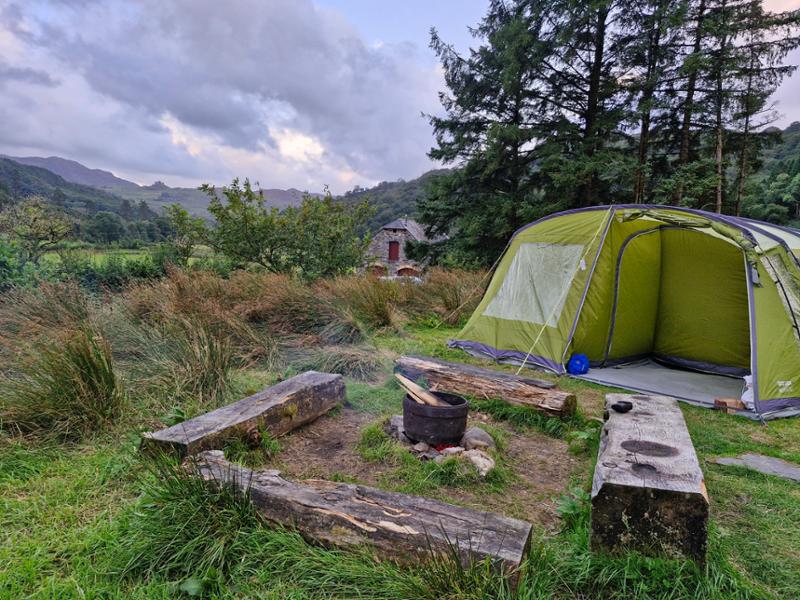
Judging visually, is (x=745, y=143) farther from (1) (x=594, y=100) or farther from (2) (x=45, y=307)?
(2) (x=45, y=307)

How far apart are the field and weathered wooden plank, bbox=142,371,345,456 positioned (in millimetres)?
106

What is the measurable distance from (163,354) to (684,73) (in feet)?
41.1

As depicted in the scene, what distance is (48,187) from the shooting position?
26.5 m

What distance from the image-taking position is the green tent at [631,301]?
180 inches

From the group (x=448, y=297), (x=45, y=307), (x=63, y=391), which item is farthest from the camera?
(x=448, y=297)

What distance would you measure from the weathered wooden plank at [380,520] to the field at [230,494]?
57 millimetres

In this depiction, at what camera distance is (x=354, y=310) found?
20.7ft

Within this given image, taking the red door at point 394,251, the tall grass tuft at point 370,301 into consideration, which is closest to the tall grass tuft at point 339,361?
the tall grass tuft at point 370,301

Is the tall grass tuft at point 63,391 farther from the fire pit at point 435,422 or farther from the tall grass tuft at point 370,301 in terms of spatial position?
the tall grass tuft at point 370,301

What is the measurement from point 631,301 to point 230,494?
478 centimetres

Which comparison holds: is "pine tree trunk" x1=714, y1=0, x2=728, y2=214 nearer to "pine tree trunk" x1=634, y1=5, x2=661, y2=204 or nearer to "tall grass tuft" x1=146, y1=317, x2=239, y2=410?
"pine tree trunk" x1=634, y1=5, x2=661, y2=204

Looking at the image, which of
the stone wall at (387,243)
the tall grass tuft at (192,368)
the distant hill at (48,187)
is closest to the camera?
the tall grass tuft at (192,368)

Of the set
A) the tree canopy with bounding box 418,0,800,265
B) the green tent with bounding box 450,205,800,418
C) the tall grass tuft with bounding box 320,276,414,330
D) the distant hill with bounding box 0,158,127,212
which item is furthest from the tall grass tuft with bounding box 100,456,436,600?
the distant hill with bounding box 0,158,127,212

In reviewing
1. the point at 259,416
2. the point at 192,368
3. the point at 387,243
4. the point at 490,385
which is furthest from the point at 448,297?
the point at 387,243
